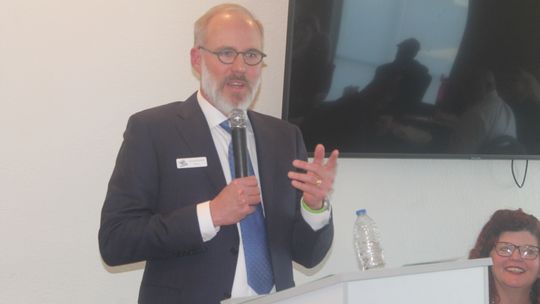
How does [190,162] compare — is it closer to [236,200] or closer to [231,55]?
[236,200]

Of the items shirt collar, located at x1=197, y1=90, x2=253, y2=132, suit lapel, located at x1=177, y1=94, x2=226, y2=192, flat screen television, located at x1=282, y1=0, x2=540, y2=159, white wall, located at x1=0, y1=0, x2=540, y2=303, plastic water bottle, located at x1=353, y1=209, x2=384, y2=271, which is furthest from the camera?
plastic water bottle, located at x1=353, y1=209, x2=384, y2=271

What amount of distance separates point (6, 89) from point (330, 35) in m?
1.43

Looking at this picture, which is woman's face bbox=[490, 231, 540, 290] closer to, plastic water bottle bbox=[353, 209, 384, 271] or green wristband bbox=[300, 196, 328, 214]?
plastic water bottle bbox=[353, 209, 384, 271]

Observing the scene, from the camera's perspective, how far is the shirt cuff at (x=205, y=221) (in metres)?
1.63

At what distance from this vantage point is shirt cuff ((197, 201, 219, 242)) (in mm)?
1626

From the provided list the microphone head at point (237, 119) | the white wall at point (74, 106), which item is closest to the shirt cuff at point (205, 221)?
the microphone head at point (237, 119)

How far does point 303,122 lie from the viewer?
2717 millimetres

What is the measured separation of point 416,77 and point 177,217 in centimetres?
173

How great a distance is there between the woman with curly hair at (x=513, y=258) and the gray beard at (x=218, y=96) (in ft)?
3.78

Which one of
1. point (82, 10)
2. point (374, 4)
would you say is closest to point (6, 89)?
point (82, 10)

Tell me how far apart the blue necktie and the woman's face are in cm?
96

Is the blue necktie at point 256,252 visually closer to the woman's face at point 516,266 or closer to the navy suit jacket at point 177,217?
the navy suit jacket at point 177,217

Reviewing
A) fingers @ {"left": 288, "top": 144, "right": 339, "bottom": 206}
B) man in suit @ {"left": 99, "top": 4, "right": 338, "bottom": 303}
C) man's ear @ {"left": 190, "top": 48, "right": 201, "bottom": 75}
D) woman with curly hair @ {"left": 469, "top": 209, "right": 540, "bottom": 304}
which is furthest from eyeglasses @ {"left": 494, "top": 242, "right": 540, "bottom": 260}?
man's ear @ {"left": 190, "top": 48, "right": 201, "bottom": 75}

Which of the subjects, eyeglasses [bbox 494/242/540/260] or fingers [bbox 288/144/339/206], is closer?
fingers [bbox 288/144/339/206]
